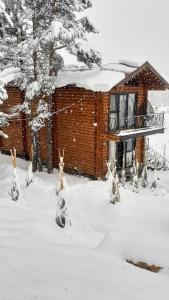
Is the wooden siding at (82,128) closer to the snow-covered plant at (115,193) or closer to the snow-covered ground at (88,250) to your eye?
the snow-covered ground at (88,250)

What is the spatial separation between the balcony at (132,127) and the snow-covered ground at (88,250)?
12.7 ft

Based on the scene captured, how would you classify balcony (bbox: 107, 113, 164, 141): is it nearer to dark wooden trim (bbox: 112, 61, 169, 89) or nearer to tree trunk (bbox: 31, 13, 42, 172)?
dark wooden trim (bbox: 112, 61, 169, 89)

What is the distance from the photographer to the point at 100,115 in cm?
1650

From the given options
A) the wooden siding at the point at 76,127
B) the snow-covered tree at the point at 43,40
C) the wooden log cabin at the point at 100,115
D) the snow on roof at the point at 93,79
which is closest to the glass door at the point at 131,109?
the wooden log cabin at the point at 100,115

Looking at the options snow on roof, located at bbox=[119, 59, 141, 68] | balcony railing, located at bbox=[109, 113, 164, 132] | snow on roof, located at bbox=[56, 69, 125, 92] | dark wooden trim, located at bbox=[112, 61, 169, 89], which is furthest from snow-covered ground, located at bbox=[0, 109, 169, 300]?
snow on roof, located at bbox=[119, 59, 141, 68]

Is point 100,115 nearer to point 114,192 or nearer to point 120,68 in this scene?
point 120,68

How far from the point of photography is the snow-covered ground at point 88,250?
3.85 metres

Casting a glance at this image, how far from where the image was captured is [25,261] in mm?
4566

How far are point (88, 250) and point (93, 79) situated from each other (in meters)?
10.6

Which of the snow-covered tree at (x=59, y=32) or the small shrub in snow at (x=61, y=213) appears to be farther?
the snow-covered tree at (x=59, y=32)

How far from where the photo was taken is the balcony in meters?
16.6

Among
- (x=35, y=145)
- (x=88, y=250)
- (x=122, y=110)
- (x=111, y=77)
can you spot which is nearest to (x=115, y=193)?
(x=88, y=250)

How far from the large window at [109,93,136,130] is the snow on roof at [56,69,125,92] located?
172cm

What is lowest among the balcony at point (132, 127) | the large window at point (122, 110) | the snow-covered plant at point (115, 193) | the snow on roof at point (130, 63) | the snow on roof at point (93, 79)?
the snow-covered plant at point (115, 193)
